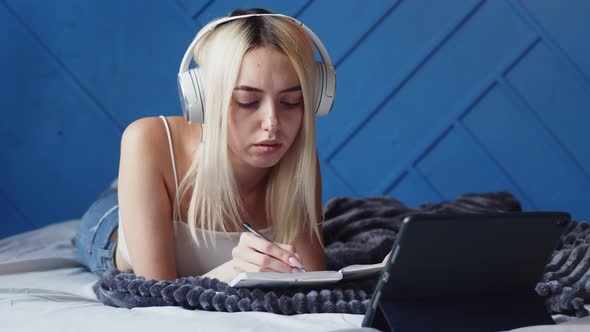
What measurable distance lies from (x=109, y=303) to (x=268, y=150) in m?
0.41

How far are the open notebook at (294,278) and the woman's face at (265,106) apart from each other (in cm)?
31

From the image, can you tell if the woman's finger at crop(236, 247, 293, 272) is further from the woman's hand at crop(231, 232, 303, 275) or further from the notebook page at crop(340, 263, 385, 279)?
the notebook page at crop(340, 263, 385, 279)

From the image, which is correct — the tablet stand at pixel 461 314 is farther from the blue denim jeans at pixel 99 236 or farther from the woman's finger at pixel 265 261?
the blue denim jeans at pixel 99 236

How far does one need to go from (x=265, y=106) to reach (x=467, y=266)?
0.54 metres

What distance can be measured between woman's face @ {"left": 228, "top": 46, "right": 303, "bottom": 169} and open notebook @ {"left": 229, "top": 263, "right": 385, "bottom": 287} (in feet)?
1.03

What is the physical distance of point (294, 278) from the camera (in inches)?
48.1

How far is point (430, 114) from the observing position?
115 inches

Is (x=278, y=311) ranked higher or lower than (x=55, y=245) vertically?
lower

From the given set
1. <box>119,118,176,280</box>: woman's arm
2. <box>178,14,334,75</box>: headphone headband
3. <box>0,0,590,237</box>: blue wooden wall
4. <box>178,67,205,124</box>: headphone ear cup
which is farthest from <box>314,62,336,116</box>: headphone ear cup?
<box>0,0,590,237</box>: blue wooden wall

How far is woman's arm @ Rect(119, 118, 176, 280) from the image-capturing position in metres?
1.48

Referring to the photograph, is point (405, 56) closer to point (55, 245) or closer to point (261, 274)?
point (55, 245)

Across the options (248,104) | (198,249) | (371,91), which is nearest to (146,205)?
(198,249)

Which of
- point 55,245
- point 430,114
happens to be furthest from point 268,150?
point 430,114

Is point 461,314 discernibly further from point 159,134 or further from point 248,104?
point 159,134
